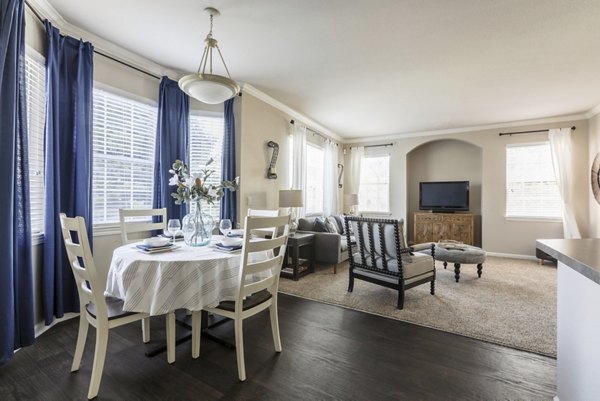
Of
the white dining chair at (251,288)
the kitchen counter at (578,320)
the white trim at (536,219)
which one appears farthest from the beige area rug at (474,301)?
the white dining chair at (251,288)

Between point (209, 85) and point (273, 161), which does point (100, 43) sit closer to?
point (209, 85)

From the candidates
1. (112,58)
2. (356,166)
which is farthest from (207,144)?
(356,166)

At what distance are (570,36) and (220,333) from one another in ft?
14.3

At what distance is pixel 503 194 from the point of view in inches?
227

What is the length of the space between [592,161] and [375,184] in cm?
396

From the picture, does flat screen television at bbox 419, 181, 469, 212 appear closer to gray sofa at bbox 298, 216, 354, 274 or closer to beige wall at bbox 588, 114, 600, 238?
beige wall at bbox 588, 114, 600, 238

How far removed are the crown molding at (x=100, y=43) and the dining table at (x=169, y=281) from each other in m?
2.25

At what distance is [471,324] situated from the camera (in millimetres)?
2648

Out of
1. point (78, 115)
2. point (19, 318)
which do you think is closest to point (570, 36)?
point (78, 115)

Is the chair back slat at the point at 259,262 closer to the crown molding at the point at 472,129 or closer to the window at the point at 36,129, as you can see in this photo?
the window at the point at 36,129

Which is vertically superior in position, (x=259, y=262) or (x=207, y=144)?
(x=207, y=144)

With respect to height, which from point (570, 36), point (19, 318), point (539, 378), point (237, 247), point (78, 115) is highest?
point (570, 36)

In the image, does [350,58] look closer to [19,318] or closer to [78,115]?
[78,115]

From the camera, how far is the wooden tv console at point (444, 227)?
5.85m
